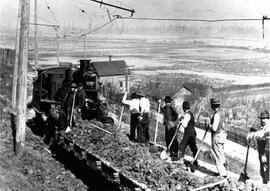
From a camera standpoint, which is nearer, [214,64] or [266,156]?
[266,156]

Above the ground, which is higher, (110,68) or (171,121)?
(110,68)

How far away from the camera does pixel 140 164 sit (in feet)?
24.9

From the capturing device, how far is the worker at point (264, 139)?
693 cm

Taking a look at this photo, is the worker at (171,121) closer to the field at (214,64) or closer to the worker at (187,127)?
the worker at (187,127)

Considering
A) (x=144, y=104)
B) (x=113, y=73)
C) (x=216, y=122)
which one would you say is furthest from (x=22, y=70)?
(x=113, y=73)

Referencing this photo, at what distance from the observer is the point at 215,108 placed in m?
7.77

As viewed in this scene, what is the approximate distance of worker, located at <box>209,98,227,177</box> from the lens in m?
7.72

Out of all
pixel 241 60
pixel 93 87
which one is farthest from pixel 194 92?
pixel 241 60

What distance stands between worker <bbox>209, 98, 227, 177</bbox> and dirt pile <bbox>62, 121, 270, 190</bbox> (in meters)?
0.81

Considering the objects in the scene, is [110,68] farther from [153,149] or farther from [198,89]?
[153,149]

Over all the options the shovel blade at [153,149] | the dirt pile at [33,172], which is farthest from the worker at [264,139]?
the dirt pile at [33,172]

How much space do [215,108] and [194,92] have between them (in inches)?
741

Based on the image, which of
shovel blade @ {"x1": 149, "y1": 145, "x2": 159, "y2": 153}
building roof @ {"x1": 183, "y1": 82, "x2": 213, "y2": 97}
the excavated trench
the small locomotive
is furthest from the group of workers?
building roof @ {"x1": 183, "y1": 82, "x2": 213, "y2": 97}

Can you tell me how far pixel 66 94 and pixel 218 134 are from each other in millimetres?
6268
